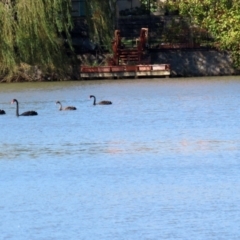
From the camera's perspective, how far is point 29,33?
44531 millimetres

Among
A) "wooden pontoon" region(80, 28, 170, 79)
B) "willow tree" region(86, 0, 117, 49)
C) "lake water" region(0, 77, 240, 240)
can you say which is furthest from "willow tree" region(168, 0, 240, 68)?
"lake water" region(0, 77, 240, 240)

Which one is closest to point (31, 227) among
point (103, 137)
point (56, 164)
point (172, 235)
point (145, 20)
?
point (172, 235)

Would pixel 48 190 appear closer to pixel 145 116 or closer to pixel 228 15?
pixel 145 116

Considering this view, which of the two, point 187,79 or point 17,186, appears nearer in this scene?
point 17,186

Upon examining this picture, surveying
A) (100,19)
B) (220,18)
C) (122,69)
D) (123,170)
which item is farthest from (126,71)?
(123,170)

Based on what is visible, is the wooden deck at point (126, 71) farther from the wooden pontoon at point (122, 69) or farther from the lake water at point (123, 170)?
the lake water at point (123, 170)

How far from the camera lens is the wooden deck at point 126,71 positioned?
49.4 m

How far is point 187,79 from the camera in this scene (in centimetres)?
4853

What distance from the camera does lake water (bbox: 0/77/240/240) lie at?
15.7 meters

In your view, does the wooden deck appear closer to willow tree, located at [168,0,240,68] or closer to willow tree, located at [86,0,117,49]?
willow tree, located at [86,0,117,49]

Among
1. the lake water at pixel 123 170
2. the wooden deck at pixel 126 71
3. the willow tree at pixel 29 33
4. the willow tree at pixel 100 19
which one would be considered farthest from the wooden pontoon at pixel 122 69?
the lake water at pixel 123 170

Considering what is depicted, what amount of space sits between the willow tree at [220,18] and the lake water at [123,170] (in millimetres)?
13845

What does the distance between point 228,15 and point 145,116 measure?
21556 millimetres

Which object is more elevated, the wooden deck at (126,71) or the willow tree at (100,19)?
the willow tree at (100,19)
